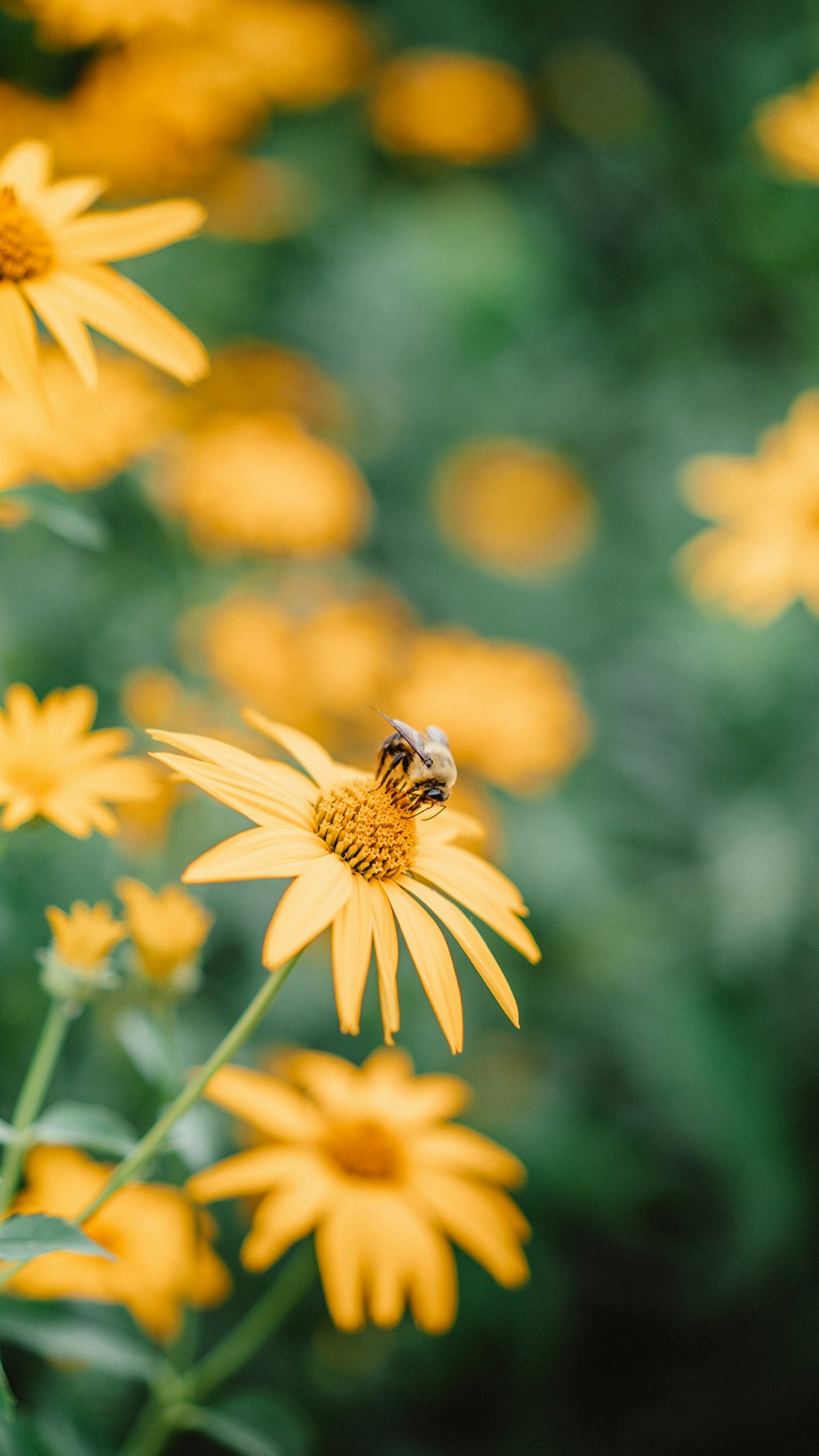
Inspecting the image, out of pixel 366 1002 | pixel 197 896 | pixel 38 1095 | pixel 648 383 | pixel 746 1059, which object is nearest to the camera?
Answer: pixel 38 1095

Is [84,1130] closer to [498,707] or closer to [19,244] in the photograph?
[19,244]

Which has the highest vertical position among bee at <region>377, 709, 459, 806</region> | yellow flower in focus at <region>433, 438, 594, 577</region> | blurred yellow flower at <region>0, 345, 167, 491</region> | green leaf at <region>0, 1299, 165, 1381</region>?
yellow flower in focus at <region>433, 438, 594, 577</region>

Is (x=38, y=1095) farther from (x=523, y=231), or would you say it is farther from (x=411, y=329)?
Result: (x=523, y=231)

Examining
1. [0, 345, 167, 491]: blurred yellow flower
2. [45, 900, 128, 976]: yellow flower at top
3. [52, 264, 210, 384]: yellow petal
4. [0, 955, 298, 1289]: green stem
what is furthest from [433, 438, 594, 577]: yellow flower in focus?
[0, 955, 298, 1289]: green stem

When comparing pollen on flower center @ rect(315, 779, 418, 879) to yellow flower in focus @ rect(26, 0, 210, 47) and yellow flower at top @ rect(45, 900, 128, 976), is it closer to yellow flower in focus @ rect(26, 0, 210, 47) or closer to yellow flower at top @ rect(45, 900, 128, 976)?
yellow flower at top @ rect(45, 900, 128, 976)

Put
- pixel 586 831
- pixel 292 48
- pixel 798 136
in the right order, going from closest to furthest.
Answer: pixel 798 136 < pixel 586 831 < pixel 292 48

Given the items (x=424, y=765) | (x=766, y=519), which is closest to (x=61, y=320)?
(x=424, y=765)

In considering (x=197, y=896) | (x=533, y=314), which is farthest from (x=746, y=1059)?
(x=533, y=314)
